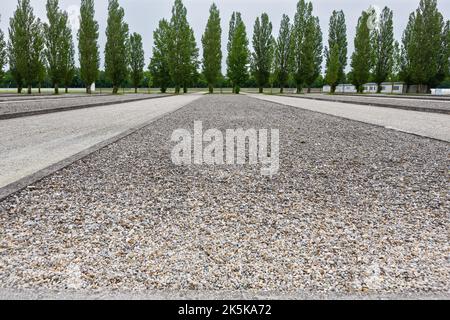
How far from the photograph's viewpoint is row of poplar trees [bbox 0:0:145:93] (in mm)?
42812

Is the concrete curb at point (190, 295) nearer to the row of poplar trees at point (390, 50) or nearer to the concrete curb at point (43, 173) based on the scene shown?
the concrete curb at point (43, 173)

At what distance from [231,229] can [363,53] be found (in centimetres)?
5817

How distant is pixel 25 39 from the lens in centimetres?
4250

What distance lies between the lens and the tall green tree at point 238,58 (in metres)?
60.7

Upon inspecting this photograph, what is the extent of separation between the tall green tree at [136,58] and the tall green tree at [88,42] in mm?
13269

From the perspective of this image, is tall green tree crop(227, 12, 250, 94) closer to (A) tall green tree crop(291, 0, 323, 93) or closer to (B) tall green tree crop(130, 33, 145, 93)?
(A) tall green tree crop(291, 0, 323, 93)

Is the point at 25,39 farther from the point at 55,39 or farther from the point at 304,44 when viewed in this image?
the point at 304,44

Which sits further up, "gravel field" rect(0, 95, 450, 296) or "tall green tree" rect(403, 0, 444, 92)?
"tall green tree" rect(403, 0, 444, 92)

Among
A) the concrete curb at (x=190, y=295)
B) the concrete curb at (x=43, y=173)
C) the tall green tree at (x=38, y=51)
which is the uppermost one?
the tall green tree at (x=38, y=51)

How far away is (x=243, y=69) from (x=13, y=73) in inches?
1371

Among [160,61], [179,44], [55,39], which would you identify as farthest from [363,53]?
[55,39]

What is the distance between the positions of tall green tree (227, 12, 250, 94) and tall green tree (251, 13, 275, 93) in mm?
1569

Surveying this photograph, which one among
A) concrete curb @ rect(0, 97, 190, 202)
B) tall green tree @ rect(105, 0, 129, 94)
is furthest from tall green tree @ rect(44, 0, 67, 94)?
concrete curb @ rect(0, 97, 190, 202)

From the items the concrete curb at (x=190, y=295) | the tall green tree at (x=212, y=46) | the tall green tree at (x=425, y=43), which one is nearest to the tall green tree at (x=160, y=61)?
the tall green tree at (x=212, y=46)
